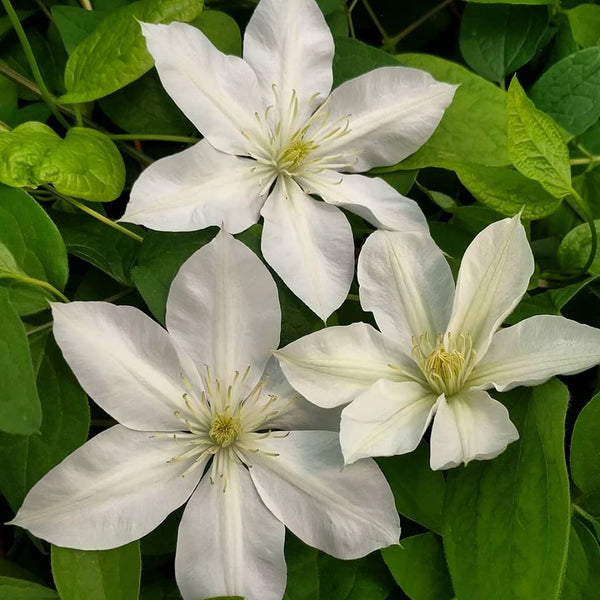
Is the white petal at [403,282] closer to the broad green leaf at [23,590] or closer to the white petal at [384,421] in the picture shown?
the white petal at [384,421]

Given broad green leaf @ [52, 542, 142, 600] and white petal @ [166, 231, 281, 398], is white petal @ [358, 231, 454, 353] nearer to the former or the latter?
white petal @ [166, 231, 281, 398]

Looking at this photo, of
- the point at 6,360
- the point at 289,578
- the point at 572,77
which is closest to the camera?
the point at 6,360

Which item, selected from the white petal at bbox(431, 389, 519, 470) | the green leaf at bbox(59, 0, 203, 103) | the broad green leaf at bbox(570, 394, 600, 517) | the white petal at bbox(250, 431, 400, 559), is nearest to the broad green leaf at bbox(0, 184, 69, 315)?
the green leaf at bbox(59, 0, 203, 103)

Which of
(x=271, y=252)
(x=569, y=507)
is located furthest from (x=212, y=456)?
(x=569, y=507)

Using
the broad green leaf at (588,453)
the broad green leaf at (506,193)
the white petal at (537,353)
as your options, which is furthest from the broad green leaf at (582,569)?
the broad green leaf at (506,193)

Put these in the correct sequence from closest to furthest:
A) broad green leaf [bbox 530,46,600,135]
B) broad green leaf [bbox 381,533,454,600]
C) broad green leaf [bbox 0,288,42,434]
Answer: broad green leaf [bbox 0,288,42,434] < broad green leaf [bbox 381,533,454,600] < broad green leaf [bbox 530,46,600,135]

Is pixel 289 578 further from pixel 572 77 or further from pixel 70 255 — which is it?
pixel 572 77

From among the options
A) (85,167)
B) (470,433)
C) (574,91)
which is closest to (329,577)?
(470,433)

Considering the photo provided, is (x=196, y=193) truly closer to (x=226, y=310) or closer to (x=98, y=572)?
(x=226, y=310)
